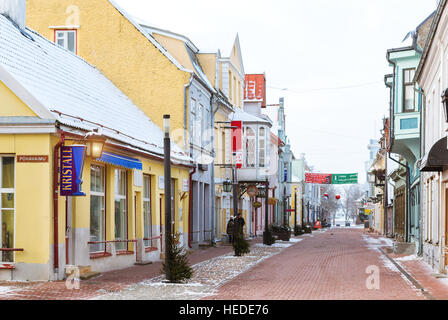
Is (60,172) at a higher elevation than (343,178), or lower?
higher

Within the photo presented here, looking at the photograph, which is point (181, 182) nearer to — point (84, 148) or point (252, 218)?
point (84, 148)

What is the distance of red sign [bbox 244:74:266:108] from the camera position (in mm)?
47031

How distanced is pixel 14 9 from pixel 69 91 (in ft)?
8.48

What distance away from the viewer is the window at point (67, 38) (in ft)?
89.2

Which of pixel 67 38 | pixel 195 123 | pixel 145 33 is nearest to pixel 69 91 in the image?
pixel 145 33

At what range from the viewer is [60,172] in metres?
15.2

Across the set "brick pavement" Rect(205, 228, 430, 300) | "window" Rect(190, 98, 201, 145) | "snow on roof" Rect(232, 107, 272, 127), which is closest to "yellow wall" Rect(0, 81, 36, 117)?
"brick pavement" Rect(205, 228, 430, 300)

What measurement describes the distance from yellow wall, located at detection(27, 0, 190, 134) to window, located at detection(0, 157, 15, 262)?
1190 centimetres

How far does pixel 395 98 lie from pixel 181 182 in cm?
886

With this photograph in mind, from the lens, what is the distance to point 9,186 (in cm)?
1548

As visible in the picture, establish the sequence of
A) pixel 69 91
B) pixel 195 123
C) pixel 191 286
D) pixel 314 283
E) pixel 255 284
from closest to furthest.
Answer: pixel 191 286 < pixel 255 284 < pixel 314 283 < pixel 69 91 < pixel 195 123

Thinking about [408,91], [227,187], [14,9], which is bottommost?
[227,187]

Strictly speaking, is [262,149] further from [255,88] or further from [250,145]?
[255,88]
